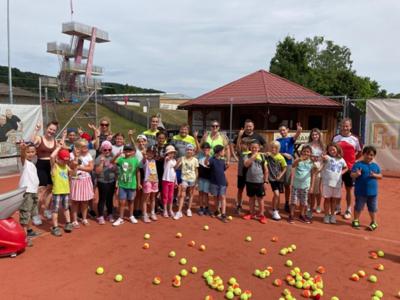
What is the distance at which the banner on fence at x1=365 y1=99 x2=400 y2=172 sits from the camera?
11219mm

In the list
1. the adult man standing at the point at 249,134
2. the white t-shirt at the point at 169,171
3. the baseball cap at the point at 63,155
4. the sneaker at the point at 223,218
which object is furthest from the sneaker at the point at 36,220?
the adult man standing at the point at 249,134

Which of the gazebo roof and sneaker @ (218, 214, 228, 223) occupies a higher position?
the gazebo roof

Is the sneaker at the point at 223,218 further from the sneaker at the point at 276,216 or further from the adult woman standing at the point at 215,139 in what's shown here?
the adult woman standing at the point at 215,139

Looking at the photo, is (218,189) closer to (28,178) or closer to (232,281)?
(232,281)

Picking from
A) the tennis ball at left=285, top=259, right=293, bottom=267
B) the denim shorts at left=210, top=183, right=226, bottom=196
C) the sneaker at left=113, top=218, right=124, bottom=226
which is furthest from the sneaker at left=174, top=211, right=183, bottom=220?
the tennis ball at left=285, top=259, right=293, bottom=267

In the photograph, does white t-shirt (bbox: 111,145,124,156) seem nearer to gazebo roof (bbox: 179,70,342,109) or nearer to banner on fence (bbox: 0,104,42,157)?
banner on fence (bbox: 0,104,42,157)

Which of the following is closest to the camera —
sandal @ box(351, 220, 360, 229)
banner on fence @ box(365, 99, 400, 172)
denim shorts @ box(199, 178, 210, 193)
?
sandal @ box(351, 220, 360, 229)

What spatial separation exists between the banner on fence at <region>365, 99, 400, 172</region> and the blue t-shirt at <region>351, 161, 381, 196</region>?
589cm

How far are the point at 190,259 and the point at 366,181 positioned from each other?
11.3 feet

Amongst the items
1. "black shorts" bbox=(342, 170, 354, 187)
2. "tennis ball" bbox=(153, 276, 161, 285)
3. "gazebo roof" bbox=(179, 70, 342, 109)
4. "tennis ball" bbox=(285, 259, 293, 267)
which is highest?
"gazebo roof" bbox=(179, 70, 342, 109)

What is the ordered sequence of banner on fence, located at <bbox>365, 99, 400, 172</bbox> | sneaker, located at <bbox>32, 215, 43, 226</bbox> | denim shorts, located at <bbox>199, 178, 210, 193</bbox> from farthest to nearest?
banner on fence, located at <bbox>365, 99, 400, 172</bbox> → denim shorts, located at <bbox>199, 178, 210, 193</bbox> → sneaker, located at <bbox>32, 215, 43, 226</bbox>

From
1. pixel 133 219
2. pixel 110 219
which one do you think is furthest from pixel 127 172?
pixel 110 219

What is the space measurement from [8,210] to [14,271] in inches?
34.0

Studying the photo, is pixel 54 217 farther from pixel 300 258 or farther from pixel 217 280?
pixel 300 258
